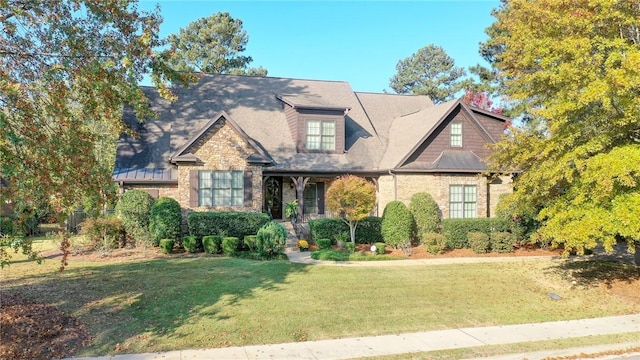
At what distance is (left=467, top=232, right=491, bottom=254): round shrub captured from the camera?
1786 cm

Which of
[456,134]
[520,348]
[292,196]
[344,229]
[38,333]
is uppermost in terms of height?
[456,134]

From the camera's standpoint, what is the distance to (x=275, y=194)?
76.0 feet

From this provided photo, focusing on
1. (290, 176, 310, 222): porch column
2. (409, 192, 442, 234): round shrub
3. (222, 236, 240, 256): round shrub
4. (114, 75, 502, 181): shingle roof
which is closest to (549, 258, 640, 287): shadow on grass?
(409, 192, 442, 234): round shrub

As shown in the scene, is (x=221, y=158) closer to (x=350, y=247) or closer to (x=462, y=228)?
(x=350, y=247)

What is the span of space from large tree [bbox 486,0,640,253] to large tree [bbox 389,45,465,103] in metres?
42.5

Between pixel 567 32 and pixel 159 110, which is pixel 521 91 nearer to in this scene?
pixel 567 32

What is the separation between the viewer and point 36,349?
7250mm

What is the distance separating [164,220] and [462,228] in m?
11.9

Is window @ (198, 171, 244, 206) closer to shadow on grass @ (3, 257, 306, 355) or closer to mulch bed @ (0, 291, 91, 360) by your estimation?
shadow on grass @ (3, 257, 306, 355)

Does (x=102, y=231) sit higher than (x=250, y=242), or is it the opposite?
(x=102, y=231)

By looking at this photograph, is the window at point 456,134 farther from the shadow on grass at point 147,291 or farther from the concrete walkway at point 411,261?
the shadow on grass at point 147,291

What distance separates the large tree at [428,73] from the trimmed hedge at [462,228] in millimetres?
37374

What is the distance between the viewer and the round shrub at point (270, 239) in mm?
15289

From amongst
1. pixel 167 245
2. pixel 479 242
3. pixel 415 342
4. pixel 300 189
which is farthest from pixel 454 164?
pixel 415 342
